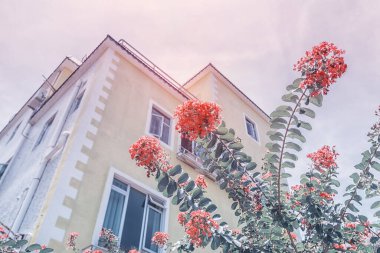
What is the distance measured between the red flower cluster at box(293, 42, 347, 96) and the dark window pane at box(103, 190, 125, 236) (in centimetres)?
481

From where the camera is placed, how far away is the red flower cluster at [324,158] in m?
4.02

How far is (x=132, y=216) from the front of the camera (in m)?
6.79

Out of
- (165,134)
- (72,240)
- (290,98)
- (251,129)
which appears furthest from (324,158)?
(251,129)

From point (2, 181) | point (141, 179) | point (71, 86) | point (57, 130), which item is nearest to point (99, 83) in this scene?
point (57, 130)

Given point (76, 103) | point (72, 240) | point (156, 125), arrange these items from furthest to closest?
1. point (156, 125)
2. point (76, 103)
3. point (72, 240)

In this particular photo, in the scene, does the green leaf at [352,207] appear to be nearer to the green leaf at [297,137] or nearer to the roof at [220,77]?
the green leaf at [297,137]

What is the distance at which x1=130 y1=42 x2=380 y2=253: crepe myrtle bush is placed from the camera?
3.34m

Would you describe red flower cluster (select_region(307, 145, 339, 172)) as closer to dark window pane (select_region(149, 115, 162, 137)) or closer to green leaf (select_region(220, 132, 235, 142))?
green leaf (select_region(220, 132, 235, 142))

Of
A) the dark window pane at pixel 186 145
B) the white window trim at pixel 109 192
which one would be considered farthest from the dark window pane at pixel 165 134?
the white window trim at pixel 109 192

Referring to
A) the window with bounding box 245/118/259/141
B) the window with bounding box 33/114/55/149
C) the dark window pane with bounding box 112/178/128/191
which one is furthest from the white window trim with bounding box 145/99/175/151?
the window with bounding box 245/118/259/141

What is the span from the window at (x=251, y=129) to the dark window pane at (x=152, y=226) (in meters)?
7.12

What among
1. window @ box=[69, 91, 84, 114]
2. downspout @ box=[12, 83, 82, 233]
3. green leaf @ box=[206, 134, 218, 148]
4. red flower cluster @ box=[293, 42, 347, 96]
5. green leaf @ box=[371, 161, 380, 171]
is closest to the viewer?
red flower cluster @ box=[293, 42, 347, 96]

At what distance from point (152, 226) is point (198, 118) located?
4.55 meters

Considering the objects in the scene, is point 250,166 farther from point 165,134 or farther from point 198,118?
point 165,134
